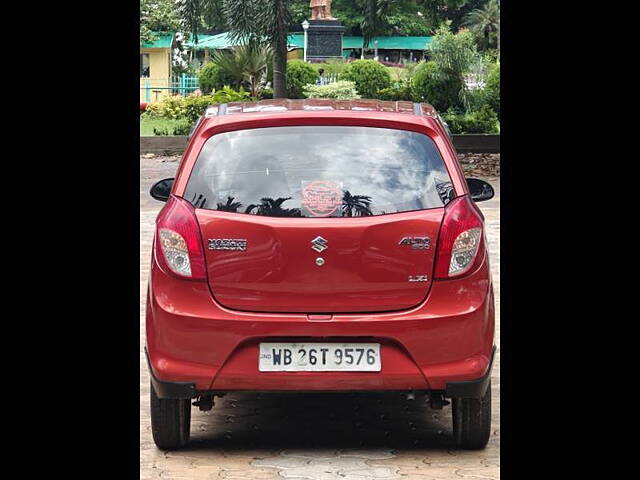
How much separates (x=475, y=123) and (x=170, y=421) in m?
23.7

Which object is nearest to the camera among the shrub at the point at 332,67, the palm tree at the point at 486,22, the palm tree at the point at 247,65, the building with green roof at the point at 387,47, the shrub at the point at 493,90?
the shrub at the point at 493,90

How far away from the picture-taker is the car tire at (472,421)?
6.21m

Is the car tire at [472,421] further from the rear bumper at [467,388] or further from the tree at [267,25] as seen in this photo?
the tree at [267,25]

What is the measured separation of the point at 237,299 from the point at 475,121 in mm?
23919

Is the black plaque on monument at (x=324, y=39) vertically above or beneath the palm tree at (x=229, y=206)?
above

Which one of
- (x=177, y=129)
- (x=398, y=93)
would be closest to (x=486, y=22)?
(x=398, y=93)

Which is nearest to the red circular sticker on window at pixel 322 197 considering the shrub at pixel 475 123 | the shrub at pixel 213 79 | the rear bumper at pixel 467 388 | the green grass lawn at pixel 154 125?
the rear bumper at pixel 467 388

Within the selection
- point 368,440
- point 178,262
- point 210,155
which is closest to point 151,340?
point 178,262

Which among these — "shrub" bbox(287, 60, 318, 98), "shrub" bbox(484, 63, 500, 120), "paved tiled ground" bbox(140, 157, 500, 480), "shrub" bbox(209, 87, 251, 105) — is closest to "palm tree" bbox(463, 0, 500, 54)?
"shrub" bbox(484, 63, 500, 120)

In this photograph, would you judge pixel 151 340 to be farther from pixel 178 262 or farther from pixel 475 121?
pixel 475 121

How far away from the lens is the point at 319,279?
582cm

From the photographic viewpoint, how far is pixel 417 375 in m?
5.82

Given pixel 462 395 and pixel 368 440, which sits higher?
pixel 462 395
